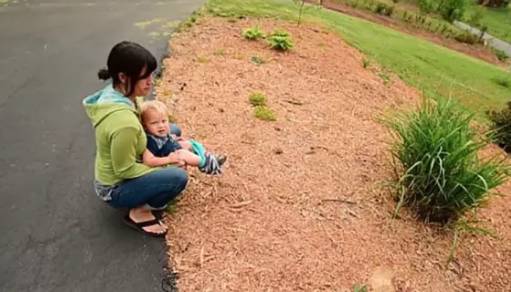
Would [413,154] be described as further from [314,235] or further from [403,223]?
[314,235]

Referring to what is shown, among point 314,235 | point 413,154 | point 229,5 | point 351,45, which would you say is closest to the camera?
point 314,235

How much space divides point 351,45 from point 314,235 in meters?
4.84

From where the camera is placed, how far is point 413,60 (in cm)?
808

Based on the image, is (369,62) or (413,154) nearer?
(413,154)

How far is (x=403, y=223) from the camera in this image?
3094 mm

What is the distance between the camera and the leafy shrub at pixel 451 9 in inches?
661

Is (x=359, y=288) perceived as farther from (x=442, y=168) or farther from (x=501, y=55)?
(x=501, y=55)

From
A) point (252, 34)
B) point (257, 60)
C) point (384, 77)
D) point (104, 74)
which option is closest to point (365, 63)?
point (384, 77)

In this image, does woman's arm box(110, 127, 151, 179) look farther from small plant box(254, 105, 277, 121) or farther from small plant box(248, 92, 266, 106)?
small plant box(248, 92, 266, 106)

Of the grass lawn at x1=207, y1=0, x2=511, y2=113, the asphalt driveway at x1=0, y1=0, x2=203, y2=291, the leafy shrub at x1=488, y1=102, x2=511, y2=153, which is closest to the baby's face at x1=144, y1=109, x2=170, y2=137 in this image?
the asphalt driveway at x1=0, y1=0, x2=203, y2=291

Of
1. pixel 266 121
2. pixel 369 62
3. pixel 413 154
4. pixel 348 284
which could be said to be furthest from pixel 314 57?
pixel 348 284

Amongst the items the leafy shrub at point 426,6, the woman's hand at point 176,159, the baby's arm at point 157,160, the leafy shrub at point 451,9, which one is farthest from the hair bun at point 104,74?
the leafy shrub at point 451,9

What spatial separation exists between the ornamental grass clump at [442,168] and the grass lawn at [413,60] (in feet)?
11.0

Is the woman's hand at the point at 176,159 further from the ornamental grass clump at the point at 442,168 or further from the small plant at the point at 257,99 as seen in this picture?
the small plant at the point at 257,99
